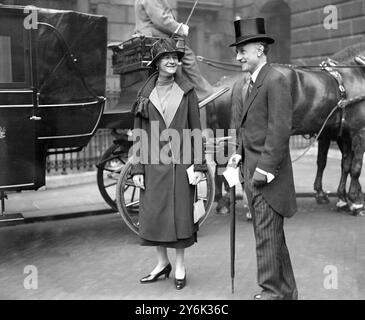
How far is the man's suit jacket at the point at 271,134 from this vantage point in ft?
12.8

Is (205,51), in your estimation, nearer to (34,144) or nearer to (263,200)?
(34,144)

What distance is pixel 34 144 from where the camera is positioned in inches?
212

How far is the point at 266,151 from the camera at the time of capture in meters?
3.91

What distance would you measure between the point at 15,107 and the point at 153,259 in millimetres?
1976

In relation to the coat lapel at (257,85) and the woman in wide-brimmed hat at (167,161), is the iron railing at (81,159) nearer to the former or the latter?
the woman in wide-brimmed hat at (167,161)

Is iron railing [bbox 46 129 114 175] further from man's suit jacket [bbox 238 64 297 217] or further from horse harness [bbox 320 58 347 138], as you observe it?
man's suit jacket [bbox 238 64 297 217]

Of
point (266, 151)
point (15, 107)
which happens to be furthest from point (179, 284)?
point (15, 107)

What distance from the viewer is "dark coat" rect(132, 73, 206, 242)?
466 cm

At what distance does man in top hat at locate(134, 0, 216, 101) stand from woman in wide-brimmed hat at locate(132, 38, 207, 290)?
1.72m

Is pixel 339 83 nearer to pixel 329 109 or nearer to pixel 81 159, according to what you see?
pixel 329 109

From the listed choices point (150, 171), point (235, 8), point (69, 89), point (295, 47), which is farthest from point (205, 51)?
point (150, 171)
